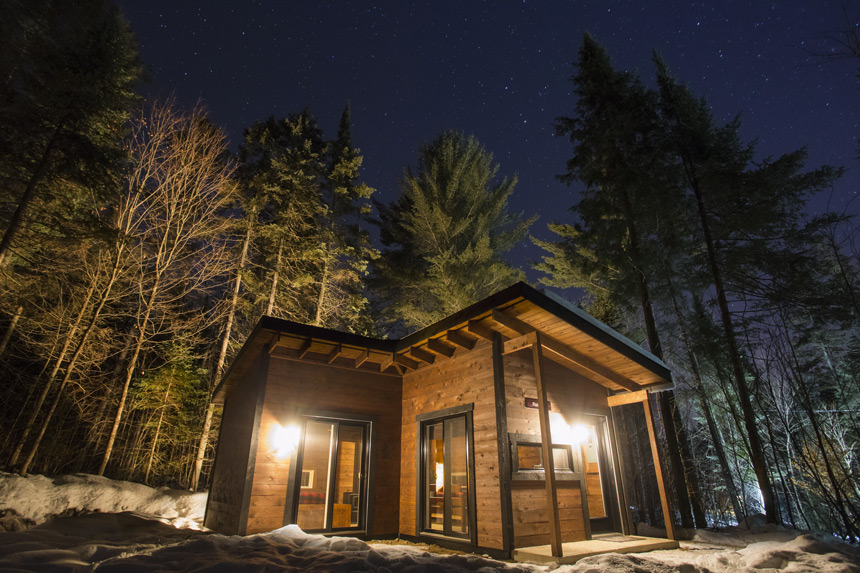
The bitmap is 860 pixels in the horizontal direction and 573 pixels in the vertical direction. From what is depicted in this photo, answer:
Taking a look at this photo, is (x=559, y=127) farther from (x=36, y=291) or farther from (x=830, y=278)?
(x=36, y=291)

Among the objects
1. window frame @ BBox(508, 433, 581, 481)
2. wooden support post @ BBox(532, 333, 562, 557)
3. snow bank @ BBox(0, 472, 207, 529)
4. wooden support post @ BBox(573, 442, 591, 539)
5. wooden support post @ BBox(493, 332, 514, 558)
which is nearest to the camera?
wooden support post @ BBox(532, 333, 562, 557)

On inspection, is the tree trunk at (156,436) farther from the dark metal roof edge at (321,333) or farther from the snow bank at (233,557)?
the dark metal roof edge at (321,333)

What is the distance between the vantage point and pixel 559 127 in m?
12.1

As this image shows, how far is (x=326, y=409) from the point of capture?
745 centimetres

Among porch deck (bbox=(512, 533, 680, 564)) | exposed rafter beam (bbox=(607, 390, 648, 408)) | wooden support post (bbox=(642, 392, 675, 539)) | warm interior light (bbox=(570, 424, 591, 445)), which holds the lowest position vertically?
porch deck (bbox=(512, 533, 680, 564))

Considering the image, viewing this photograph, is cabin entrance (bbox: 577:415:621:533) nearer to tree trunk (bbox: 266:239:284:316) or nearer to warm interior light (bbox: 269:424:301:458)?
warm interior light (bbox: 269:424:301:458)

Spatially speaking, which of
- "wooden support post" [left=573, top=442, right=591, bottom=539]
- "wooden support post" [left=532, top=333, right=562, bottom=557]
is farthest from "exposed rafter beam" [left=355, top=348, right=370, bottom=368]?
"wooden support post" [left=573, top=442, right=591, bottom=539]

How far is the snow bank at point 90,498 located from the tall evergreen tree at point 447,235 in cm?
811

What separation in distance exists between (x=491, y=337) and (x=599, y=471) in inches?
143

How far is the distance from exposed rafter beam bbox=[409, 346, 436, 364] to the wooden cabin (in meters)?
0.02

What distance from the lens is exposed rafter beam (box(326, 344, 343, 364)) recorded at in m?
7.13

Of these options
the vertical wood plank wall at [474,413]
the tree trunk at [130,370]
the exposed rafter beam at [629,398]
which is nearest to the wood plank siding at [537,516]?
the vertical wood plank wall at [474,413]

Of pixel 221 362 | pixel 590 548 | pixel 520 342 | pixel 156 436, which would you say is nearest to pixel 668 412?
pixel 590 548

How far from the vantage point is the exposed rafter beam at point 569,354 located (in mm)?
5516
